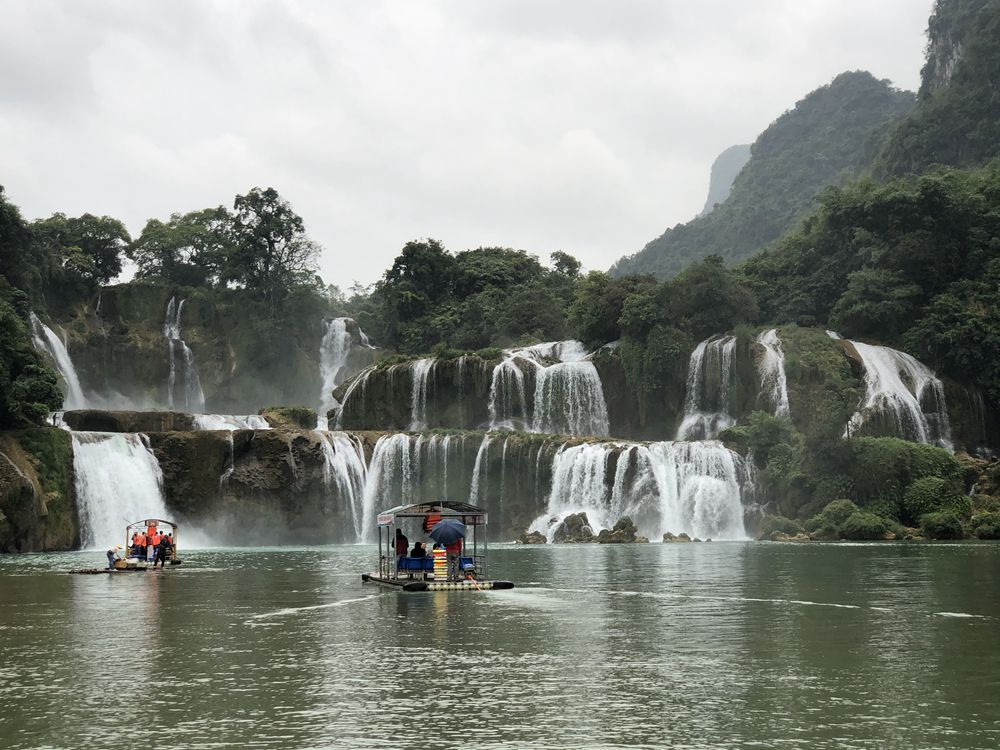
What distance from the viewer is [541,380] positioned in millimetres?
69062

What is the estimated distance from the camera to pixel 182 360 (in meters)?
84.6

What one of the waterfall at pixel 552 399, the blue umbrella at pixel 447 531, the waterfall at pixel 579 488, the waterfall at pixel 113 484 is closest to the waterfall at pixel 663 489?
the waterfall at pixel 579 488

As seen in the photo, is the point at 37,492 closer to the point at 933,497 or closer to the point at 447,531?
the point at 447,531

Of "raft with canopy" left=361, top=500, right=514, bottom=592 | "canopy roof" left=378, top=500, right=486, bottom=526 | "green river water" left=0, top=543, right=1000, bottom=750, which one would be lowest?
"green river water" left=0, top=543, right=1000, bottom=750

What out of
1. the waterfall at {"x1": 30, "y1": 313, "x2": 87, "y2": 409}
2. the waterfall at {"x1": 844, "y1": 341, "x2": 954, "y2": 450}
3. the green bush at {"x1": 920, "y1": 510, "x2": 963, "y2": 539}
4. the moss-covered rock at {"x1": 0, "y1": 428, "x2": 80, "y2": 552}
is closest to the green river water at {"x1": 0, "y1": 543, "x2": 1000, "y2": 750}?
the moss-covered rock at {"x1": 0, "y1": 428, "x2": 80, "y2": 552}

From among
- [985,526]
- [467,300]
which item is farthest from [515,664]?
[467,300]

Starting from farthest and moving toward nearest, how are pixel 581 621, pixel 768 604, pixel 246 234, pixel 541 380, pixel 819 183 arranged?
pixel 819 183 → pixel 246 234 → pixel 541 380 → pixel 768 604 → pixel 581 621

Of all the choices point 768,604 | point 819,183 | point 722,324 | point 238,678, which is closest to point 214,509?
point 722,324

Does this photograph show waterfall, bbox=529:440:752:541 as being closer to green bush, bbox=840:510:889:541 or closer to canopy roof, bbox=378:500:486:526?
green bush, bbox=840:510:889:541

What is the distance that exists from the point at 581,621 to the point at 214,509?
123 feet

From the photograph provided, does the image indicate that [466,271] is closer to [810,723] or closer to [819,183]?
[819,183]

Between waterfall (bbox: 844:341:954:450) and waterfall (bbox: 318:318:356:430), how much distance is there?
41015mm

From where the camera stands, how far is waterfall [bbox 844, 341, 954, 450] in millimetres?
60438

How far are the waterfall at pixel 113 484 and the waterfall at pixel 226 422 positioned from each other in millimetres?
6615
